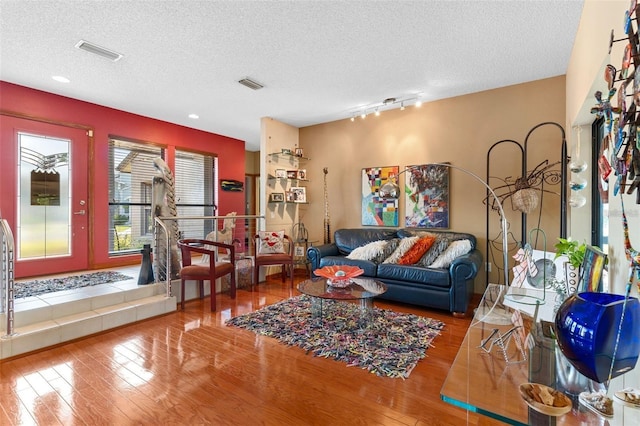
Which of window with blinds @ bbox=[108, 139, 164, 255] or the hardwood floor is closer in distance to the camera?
the hardwood floor

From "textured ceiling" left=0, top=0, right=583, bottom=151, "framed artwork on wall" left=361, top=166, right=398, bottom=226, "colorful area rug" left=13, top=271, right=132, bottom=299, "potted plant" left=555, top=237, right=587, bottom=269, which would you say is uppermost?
"textured ceiling" left=0, top=0, right=583, bottom=151

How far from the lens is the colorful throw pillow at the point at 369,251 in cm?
404

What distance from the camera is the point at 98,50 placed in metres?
2.91

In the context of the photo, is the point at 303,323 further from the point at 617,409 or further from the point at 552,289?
the point at 617,409

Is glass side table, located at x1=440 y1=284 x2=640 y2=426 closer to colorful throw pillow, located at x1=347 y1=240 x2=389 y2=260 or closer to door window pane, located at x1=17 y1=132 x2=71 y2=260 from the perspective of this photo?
colorful throw pillow, located at x1=347 y1=240 x2=389 y2=260

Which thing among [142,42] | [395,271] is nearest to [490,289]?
[395,271]

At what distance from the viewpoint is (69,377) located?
7.06ft

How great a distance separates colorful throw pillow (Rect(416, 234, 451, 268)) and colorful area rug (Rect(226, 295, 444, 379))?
74cm

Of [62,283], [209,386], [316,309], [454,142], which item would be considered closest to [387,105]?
[454,142]

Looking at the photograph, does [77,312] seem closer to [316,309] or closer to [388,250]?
[316,309]

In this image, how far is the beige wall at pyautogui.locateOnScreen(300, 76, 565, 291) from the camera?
366 centimetres

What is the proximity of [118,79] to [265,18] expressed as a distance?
2.32 metres

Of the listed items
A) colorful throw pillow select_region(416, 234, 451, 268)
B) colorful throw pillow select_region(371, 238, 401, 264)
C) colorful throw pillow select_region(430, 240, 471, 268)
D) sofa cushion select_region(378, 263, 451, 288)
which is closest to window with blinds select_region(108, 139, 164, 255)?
colorful throw pillow select_region(371, 238, 401, 264)

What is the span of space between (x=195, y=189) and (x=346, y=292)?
174 inches
